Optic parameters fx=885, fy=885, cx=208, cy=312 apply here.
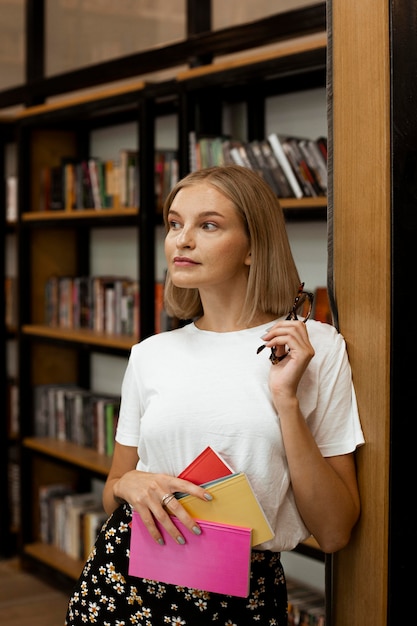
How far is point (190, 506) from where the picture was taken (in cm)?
136

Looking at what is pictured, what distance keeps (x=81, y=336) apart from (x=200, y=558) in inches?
105

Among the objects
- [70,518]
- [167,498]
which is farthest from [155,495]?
[70,518]

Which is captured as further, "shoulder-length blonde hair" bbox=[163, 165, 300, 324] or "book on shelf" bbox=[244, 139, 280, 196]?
"book on shelf" bbox=[244, 139, 280, 196]

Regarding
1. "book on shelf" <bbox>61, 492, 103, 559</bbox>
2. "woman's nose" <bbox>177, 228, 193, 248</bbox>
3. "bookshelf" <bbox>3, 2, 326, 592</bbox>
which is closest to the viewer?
"woman's nose" <bbox>177, 228, 193, 248</bbox>

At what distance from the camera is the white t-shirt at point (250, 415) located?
1.37 m

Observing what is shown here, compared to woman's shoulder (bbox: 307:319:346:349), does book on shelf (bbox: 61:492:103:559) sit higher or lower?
lower

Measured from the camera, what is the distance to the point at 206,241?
1.42 metres

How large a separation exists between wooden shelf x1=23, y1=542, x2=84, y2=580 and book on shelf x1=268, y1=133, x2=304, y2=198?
6.73ft

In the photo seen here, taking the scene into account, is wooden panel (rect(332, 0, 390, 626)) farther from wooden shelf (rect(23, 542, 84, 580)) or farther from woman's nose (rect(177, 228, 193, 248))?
wooden shelf (rect(23, 542, 84, 580))

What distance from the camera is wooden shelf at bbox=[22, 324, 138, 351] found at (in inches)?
145

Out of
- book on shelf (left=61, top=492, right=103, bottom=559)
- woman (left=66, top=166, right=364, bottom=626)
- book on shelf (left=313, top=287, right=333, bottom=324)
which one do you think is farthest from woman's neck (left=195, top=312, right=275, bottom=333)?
book on shelf (left=61, top=492, right=103, bottom=559)

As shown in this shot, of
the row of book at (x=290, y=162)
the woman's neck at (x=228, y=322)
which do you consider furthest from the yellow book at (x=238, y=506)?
the row of book at (x=290, y=162)

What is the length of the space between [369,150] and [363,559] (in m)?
0.63

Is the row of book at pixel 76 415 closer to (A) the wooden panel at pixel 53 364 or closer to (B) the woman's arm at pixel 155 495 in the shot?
(A) the wooden panel at pixel 53 364
